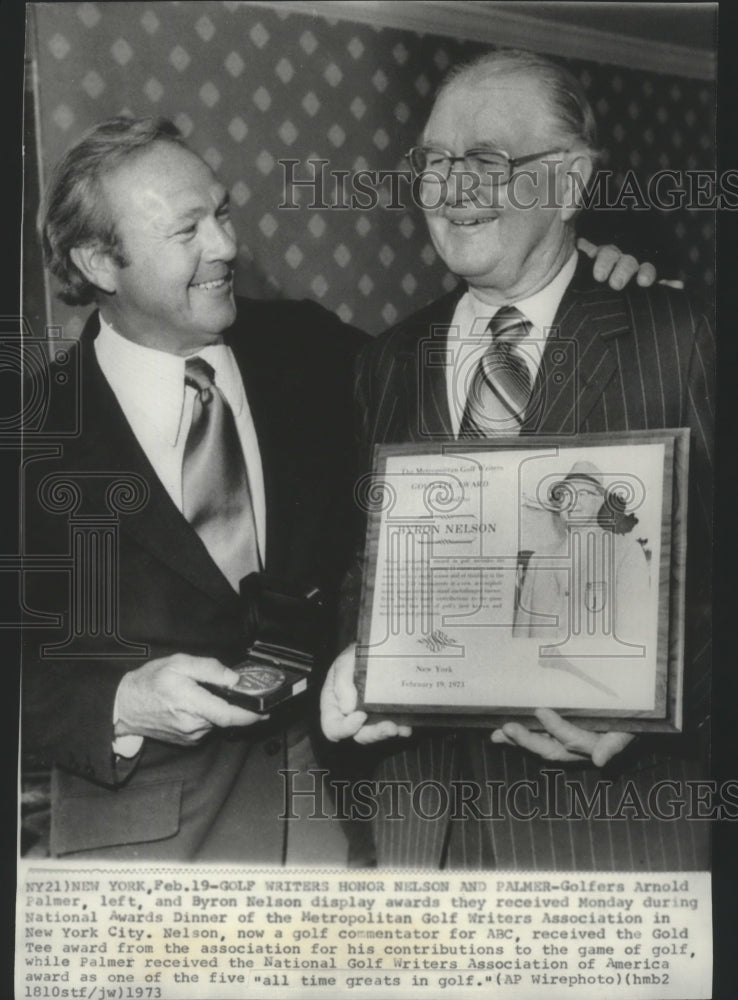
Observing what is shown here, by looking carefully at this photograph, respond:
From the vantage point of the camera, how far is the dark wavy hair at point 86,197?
93.0 inches

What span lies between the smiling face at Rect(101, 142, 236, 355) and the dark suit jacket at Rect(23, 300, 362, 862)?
0.08 metres

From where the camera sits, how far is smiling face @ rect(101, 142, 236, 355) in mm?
2350

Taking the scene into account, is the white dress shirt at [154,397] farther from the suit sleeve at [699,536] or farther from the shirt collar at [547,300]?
the suit sleeve at [699,536]

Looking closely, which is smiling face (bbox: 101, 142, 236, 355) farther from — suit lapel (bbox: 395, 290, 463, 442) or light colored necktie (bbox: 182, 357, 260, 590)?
suit lapel (bbox: 395, 290, 463, 442)

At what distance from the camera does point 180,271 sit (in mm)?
2361

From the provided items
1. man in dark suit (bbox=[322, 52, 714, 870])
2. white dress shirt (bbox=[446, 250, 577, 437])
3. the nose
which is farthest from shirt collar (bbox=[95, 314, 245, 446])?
white dress shirt (bbox=[446, 250, 577, 437])

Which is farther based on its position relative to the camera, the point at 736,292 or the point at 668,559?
the point at 736,292

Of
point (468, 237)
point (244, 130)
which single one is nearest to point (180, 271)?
point (244, 130)

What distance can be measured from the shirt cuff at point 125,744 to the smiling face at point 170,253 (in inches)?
30.9

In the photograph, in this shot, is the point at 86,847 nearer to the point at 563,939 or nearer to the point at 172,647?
the point at 172,647

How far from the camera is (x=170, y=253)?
7.72 ft

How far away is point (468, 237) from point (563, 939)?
1491 mm
